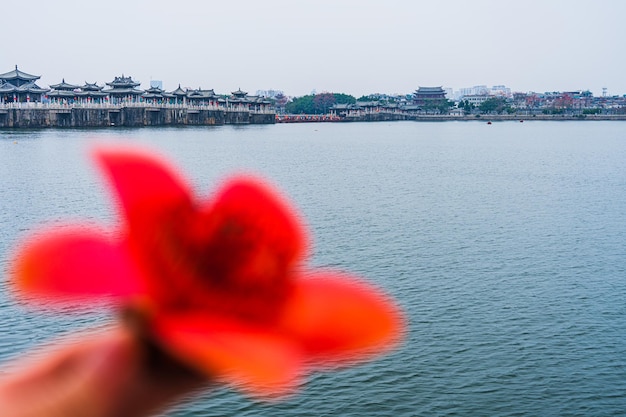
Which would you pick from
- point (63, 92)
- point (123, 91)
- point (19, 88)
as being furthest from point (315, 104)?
point (19, 88)

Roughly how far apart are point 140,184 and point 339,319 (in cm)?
25

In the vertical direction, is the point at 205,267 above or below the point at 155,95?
below

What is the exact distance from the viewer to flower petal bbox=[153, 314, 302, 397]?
0.56 meters

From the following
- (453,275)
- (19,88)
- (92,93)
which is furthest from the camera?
(92,93)

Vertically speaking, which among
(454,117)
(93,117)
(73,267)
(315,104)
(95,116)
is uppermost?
(315,104)

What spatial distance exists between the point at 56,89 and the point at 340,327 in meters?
106

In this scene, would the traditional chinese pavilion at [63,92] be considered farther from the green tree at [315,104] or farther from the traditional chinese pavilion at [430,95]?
the traditional chinese pavilion at [430,95]

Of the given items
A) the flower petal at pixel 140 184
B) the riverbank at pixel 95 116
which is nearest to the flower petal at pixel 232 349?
the flower petal at pixel 140 184

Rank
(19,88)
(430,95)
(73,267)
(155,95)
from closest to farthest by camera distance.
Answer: (73,267), (19,88), (155,95), (430,95)

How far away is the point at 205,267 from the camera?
66cm

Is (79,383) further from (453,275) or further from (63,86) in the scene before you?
(63,86)

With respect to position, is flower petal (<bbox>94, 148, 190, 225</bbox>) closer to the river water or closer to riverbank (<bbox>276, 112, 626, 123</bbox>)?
the river water

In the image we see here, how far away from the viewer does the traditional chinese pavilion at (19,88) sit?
88.6 metres

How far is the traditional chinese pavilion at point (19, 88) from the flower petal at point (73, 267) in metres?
96.9
